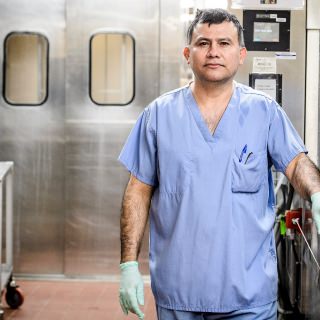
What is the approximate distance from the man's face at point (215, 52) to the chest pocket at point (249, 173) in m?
0.23

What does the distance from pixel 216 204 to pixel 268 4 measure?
160 cm

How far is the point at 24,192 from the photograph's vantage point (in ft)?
16.4

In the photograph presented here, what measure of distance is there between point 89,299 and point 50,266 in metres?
0.56

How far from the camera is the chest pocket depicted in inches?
81.3

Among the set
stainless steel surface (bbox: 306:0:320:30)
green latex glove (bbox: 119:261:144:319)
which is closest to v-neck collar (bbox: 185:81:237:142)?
green latex glove (bbox: 119:261:144:319)

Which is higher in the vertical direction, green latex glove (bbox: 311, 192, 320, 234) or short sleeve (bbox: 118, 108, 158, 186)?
Answer: short sleeve (bbox: 118, 108, 158, 186)

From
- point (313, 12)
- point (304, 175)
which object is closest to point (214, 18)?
point (304, 175)

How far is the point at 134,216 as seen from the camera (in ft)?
7.20

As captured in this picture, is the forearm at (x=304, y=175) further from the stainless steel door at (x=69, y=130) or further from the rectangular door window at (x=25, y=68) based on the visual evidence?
the rectangular door window at (x=25, y=68)

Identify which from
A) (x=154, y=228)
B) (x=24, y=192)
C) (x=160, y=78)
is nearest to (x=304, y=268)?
(x=154, y=228)

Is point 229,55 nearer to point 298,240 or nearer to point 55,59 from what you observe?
point 298,240

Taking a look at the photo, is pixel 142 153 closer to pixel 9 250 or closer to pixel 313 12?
pixel 313 12

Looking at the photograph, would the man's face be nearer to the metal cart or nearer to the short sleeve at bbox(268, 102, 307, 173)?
the short sleeve at bbox(268, 102, 307, 173)

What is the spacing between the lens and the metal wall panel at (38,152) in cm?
494
